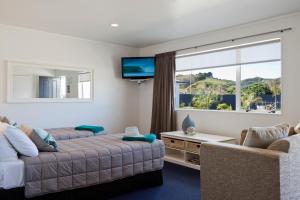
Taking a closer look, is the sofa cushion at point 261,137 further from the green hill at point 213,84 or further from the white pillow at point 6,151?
the white pillow at point 6,151

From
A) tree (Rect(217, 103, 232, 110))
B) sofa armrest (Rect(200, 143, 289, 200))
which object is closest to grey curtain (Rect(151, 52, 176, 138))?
tree (Rect(217, 103, 232, 110))

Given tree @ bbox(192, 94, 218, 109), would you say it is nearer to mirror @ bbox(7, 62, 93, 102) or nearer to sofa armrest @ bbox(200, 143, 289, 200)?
mirror @ bbox(7, 62, 93, 102)

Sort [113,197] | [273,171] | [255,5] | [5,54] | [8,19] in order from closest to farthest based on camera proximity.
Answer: [273,171] < [113,197] < [255,5] < [8,19] < [5,54]

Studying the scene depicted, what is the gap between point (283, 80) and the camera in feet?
12.1

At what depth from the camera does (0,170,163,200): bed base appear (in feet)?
7.74

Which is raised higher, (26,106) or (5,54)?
(5,54)

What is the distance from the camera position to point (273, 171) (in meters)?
2.04

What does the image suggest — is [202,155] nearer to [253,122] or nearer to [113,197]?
[113,197]

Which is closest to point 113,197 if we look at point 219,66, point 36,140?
point 36,140

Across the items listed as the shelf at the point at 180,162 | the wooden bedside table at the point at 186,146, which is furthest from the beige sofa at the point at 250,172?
the shelf at the point at 180,162

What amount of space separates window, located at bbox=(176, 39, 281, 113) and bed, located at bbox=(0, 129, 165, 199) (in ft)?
5.81

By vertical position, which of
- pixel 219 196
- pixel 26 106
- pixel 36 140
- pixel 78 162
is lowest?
pixel 219 196

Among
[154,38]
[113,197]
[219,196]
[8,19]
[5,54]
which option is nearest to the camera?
[219,196]

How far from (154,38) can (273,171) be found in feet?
12.1
